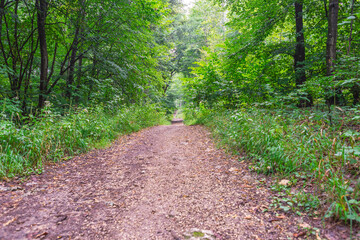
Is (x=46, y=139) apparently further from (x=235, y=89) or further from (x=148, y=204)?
(x=235, y=89)

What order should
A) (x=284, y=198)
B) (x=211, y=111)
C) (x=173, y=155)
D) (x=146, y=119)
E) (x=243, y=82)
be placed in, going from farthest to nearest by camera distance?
(x=146, y=119) → (x=211, y=111) → (x=243, y=82) → (x=173, y=155) → (x=284, y=198)

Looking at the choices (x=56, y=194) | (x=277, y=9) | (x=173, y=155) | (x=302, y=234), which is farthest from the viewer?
(x=277, y=9)

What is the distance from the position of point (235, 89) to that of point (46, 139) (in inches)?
259

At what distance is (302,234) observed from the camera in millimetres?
1653

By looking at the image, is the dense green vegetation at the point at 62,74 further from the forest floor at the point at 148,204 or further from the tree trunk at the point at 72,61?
the forest floor at the point at 148,204

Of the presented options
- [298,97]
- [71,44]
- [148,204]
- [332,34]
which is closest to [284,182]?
[148,204]

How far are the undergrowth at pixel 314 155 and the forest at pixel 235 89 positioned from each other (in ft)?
0.06

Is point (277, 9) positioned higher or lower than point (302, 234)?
higher

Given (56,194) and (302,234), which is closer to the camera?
(302,234)

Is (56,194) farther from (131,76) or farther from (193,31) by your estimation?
(193,31)

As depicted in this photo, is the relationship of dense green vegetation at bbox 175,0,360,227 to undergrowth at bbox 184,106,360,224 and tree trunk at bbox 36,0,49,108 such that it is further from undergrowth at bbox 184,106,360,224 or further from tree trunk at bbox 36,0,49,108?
tree trunk at bbox 36,0,49,108

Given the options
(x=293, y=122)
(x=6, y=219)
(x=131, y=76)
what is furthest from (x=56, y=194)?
(x=131, y=76)

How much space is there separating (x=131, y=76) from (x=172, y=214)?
6.55m

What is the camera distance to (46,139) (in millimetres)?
3738
